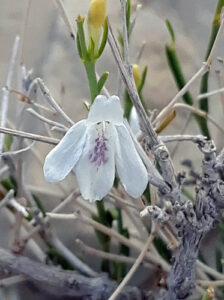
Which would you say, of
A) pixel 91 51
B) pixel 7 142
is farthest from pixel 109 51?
pixel 91 51

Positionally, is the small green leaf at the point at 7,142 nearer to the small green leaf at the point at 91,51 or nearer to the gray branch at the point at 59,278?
the gray branch at the point at 59,278

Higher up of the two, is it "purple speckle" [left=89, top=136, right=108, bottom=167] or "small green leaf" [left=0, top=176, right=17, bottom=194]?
"purple speckle" [left=89, top=136, right=108, bottom=167]

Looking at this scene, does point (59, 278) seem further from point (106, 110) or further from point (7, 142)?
point (106, 110)

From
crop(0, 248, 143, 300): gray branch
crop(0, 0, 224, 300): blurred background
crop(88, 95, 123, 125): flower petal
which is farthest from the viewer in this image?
crop(0, 0, 224, 300): blurred background

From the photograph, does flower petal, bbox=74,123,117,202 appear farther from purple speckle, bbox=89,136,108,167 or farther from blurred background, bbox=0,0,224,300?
blurred background, bbox=0,0,224,300

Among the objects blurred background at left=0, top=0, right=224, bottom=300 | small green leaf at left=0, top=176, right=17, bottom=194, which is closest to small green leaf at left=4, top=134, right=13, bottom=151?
small green leaf at left=0, top=176, right=17, bottom=194

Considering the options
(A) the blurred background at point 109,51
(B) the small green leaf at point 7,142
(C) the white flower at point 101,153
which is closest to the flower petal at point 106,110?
(C) the white flower at point 101,153

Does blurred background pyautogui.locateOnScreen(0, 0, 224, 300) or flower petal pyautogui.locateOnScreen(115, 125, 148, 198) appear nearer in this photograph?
flower petal pyautogui.locateOnScreen(115, 125, 148, 198)
